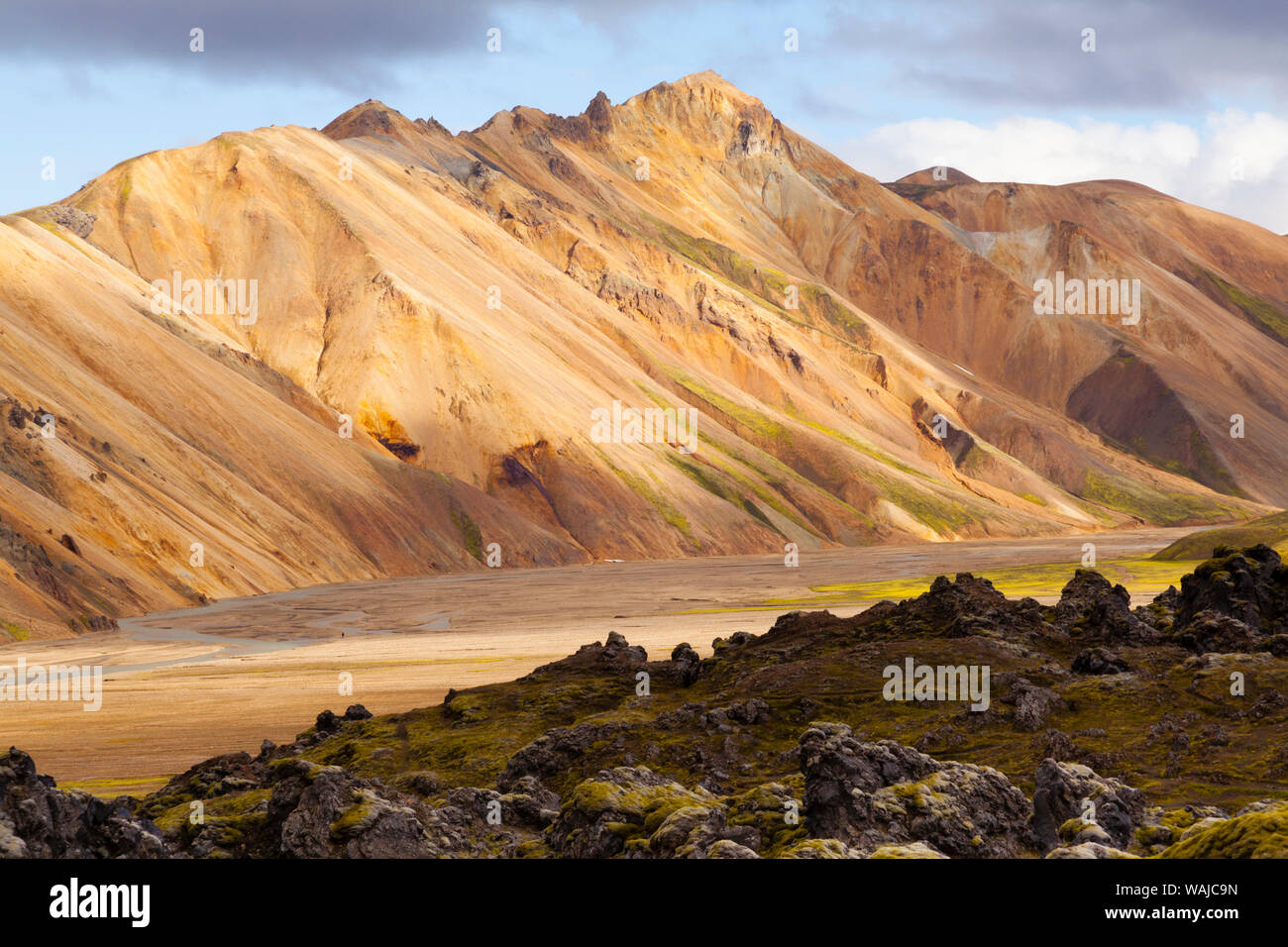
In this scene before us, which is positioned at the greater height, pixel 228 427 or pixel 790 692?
pixel 228 427

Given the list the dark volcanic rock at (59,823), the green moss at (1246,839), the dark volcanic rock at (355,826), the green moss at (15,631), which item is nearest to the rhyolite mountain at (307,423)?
the green moss at (15,631)

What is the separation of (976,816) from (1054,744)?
8329 millimetres

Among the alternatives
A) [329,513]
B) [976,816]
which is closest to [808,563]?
[329,513]

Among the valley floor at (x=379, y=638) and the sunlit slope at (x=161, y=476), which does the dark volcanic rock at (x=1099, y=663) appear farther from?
the sunlit slope at (x=161, y=476)

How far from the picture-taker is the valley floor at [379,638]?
43156mm

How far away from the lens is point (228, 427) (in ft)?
405

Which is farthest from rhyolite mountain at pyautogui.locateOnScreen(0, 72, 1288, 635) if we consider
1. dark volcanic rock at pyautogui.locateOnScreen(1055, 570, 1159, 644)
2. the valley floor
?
dark volcanic rock at pyautogui.locateOnScreen(1055, 570, 1159, 644)

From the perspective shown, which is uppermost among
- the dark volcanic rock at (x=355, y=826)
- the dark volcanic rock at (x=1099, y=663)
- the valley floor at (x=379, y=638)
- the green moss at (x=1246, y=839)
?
the green moss at (x=1246, y=839)

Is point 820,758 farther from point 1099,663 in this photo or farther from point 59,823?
point 1099,663

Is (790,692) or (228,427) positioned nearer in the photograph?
(790,692)

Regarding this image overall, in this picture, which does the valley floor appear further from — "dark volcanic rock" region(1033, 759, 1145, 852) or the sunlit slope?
"dark volcanic rock" region(1033, 759, 1145, 852)

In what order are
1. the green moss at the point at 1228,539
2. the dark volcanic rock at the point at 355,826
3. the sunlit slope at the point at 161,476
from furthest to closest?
the green moss at the point at 1228,539
the sunlit slope at the point at 161,476
the dark volcanic rock at the point at 355,826

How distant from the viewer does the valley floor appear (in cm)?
4316
